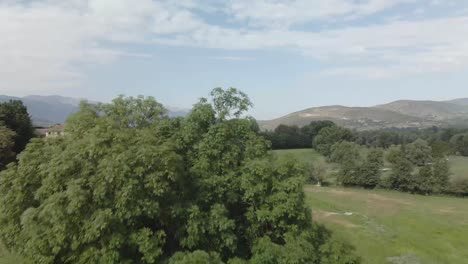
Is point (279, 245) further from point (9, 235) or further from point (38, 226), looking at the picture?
point (9, 235)

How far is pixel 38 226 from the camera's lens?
19797 mm

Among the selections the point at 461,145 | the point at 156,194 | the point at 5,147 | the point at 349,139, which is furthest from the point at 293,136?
the point at 156,194

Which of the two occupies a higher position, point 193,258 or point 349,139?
point 193,258

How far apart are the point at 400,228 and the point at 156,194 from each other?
43907 mm

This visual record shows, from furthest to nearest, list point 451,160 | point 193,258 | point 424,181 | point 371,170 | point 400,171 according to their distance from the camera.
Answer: point 451,160
point 371,170
point 400,171
point 424,181
point 193,258

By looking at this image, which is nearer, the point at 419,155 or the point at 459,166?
the point at 419,155

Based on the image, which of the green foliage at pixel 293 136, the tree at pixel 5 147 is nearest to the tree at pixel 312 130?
the green foliage at pixel 293 136

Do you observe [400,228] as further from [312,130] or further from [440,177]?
[312,130]

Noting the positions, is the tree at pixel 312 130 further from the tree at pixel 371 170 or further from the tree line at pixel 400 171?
the tree at pixel 371 170

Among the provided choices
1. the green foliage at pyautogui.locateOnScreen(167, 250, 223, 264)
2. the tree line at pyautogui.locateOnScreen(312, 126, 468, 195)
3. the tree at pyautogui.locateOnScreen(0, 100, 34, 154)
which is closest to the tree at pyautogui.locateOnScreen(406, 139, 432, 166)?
the tree line at pyautogui.locateOnScreen(312, 126, 468, 195)

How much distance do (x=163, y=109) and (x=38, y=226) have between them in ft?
36.8

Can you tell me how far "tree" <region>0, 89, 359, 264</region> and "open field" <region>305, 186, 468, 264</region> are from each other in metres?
17.5

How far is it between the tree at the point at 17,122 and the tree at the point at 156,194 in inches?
2230

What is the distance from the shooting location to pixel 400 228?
53.7m
